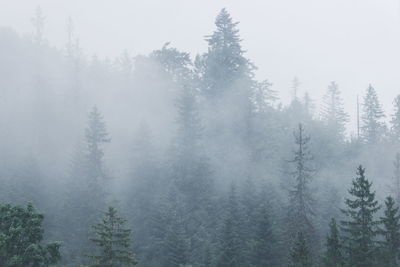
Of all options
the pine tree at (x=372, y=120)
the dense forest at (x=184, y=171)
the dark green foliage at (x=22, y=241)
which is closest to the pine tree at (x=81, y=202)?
the dense forest at (x=184, y=171)

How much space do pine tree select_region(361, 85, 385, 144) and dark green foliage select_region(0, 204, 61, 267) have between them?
6877 centimetres

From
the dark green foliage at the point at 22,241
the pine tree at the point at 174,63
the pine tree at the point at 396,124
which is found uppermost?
the pine tree at the point at 174,63

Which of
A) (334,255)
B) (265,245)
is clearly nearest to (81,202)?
(265,245)

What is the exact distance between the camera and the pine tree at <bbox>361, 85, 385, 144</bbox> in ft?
269

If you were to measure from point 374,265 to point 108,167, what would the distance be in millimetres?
42397

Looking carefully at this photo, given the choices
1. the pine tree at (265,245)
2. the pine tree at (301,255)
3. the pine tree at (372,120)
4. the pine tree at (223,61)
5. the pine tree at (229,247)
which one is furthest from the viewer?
the pine tree at (372,120)

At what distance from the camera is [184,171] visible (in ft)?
189

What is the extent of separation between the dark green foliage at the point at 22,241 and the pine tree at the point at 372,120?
226 feet

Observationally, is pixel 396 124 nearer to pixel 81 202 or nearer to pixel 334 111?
pixel 334 111

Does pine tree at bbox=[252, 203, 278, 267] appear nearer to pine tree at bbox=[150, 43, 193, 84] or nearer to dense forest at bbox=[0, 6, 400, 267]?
dense forest at bbox=[0, 6, 400, 267]

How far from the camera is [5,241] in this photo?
2333 centimetres

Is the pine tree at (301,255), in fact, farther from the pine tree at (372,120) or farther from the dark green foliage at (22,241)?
the pine tree at (372,120)

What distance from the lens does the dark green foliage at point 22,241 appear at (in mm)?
23109

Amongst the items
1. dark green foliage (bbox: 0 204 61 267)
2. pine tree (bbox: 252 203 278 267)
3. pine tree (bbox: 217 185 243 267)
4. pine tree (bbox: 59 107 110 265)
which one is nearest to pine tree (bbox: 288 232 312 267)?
pine tree (bbox: 217 185 243 267)
